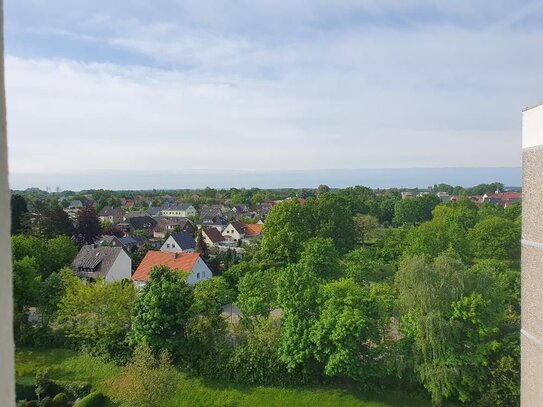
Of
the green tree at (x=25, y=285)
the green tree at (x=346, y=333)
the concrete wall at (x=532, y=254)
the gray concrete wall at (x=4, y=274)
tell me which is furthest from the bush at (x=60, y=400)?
the gray concrete wall at (x=4, y=274)

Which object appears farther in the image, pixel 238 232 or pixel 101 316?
pixel 238 232

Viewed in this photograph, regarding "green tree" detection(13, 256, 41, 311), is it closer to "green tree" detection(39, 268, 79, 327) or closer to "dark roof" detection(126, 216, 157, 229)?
"green tree" detection(39, 268, 79, 327)

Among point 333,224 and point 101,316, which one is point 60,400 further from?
point 333,224

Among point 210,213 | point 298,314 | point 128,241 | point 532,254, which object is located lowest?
point 128,241

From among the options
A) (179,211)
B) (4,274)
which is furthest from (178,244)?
(179,211)

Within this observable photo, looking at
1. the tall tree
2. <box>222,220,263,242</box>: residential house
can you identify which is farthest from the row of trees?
<box>222,220,263,242</box>: residential house

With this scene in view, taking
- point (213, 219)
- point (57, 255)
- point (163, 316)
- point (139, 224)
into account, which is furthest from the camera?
point (213, 219)

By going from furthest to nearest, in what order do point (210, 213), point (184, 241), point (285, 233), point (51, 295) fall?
point (210, 213), point (184, 241), point (285, 233), point (51, 295)

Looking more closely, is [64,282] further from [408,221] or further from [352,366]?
[408,221]
